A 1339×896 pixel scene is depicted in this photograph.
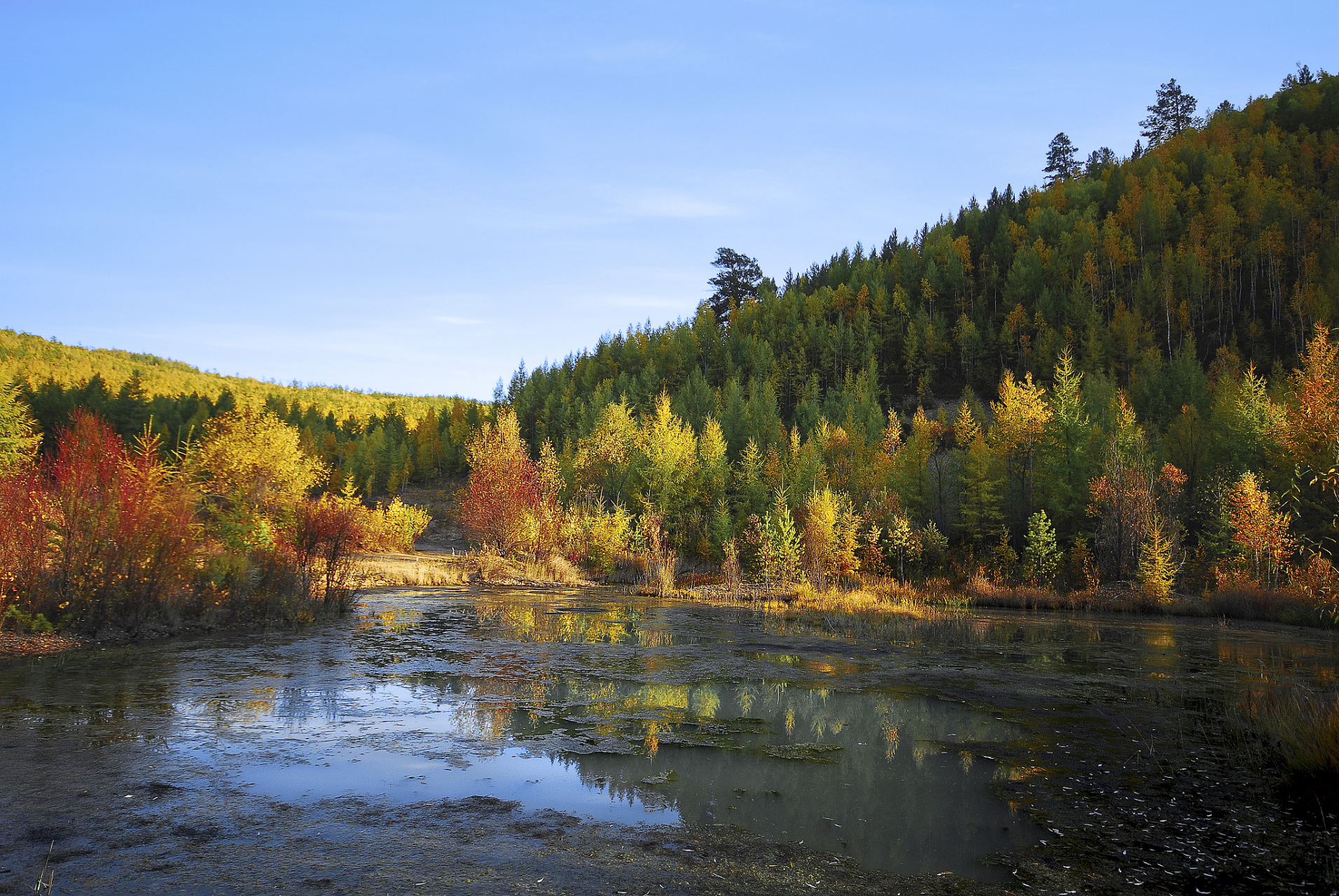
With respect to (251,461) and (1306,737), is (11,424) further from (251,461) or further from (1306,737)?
(1306,737)

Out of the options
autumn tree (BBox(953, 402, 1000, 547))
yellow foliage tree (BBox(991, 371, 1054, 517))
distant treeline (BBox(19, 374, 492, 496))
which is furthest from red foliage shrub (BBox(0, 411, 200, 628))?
distant treeline (BBox(19, 374, 492, 496))

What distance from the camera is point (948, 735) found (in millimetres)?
10219

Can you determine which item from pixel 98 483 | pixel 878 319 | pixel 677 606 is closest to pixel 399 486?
pixel 878 319

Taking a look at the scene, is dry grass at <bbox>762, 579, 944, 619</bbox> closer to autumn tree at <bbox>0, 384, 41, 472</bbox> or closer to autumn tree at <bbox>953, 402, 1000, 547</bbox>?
autumn tree at <bbox>953, 402, 1000, 547</bbox>

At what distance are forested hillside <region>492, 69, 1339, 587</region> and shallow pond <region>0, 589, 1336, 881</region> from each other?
1375cm

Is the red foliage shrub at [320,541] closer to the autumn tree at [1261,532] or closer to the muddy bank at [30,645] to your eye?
the muddy bank at [30,645]

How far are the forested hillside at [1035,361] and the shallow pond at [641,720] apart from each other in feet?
45.1

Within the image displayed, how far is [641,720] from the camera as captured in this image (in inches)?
413

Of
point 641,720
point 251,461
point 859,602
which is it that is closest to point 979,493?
point 859,602

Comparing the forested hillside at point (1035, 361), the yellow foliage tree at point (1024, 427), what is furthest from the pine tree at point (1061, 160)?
the yellow foliage tree at point (1024, 427)

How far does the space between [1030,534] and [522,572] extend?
29.7 m

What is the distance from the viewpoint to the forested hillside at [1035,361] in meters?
48.6

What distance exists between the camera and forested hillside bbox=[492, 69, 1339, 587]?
4862cm

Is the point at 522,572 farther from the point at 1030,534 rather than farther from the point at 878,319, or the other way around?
the point at 878,319
